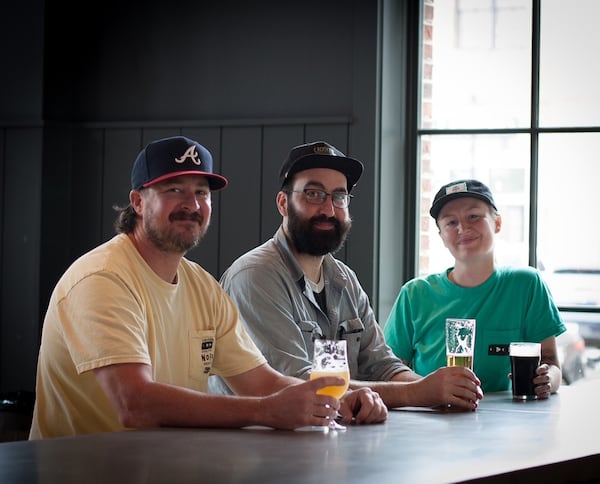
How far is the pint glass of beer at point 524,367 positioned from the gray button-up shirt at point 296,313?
37cm

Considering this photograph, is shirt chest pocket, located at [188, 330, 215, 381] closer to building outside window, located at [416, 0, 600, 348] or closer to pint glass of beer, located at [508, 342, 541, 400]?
pint glass of beer, located at [508, 342, 541, 400]

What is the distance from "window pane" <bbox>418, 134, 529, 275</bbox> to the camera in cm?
430

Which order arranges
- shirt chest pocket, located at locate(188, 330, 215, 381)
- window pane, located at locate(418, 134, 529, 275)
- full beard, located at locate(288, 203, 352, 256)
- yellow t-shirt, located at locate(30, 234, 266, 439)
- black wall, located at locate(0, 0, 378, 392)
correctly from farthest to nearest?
1. window pane, located at locate(418, 134, 529, 275)
2. black wall, located at locate(0, 0, 378, 392)
3. full beard, located at locate(288, 203, 352, 256)
4. shirt chest pocket, located at locate(188, 330, 215, 381)
5. yellow t-shirt, located at locate(30, 234, 266, 439)

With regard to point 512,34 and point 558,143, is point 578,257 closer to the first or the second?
point 558,143

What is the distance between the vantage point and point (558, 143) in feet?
14.1

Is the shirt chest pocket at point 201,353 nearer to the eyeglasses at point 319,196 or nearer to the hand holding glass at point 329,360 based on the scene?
the hand holding glass at point 329,360

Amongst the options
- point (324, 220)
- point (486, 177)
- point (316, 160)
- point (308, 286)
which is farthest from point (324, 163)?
point (486, 177)

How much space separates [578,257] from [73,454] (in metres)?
3.02

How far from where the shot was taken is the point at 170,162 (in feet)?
8.40

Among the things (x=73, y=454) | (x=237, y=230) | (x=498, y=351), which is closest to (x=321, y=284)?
(x=498, y=351)

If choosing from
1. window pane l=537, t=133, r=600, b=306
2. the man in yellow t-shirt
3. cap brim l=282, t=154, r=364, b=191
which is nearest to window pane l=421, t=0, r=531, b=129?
window pane l=537, t=133, r=600, b=306

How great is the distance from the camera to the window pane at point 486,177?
4.30 metres

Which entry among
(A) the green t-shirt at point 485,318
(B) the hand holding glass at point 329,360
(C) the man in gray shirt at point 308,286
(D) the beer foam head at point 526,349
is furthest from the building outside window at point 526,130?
(B) the hand holding glass at point 329,360

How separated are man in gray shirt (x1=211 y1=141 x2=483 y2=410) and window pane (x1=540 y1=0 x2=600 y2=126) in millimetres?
1445
